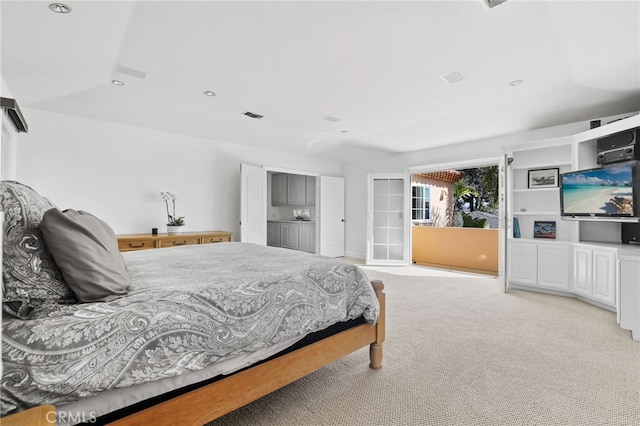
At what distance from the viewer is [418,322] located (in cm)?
321

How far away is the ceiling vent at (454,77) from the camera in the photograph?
3074 millimetres

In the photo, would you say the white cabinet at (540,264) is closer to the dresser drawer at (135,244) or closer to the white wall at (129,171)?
the white wall at (129,171)

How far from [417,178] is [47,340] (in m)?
8.56

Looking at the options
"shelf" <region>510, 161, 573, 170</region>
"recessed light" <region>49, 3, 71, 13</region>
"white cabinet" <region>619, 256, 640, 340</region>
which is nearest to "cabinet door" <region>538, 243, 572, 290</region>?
"shelf" <region>510, 161, 573, 170</region>

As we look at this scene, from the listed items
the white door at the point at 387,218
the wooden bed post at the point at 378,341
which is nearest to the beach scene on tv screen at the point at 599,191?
the white door at the point at 387,218

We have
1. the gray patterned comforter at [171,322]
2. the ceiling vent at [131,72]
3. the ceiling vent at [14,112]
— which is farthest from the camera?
the ceiling vent at [131,72]

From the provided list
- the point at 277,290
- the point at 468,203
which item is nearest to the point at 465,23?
the point at 277,290

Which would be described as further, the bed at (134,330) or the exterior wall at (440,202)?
the exterior wall at (440,202)

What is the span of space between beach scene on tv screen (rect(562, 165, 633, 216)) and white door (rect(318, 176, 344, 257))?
430cm

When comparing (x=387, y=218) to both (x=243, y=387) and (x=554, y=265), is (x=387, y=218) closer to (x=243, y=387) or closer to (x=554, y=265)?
(x=554, y=265)

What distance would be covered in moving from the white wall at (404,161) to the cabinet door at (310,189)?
767 mm

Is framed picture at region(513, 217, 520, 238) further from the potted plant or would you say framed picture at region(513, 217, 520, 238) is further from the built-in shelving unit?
the potted plant

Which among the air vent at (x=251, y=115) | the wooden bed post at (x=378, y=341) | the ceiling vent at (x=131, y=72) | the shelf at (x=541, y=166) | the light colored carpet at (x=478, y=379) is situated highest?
the air vent at (x=251, y=115)

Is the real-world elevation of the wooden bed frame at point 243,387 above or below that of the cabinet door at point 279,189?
below
